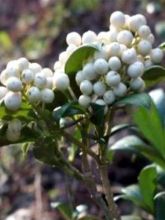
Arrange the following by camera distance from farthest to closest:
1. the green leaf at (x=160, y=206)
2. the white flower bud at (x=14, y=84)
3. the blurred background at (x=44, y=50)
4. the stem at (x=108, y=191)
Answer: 1. the blurred background at (x=44, y=50)
2. the green leaf at (x=160, y=206)
3. the stem at (x=108, y=191)
4. the white flower bud at (x=14, y=84)

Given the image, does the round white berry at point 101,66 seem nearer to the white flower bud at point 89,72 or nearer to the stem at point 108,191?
the white flower bud at point 89,72

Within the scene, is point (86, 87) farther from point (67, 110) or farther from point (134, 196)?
point (134, 196)

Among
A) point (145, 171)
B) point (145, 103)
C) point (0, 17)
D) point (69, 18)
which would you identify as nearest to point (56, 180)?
point (145, 171)

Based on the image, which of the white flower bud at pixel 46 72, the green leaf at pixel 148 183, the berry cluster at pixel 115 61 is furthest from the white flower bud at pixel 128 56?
the green leaf at pixel 148 183

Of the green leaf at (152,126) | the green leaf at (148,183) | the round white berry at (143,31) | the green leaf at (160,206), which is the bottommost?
the green leaf at (160,206)

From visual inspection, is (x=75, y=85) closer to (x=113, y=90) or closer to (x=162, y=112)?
(x=113, y=90)
